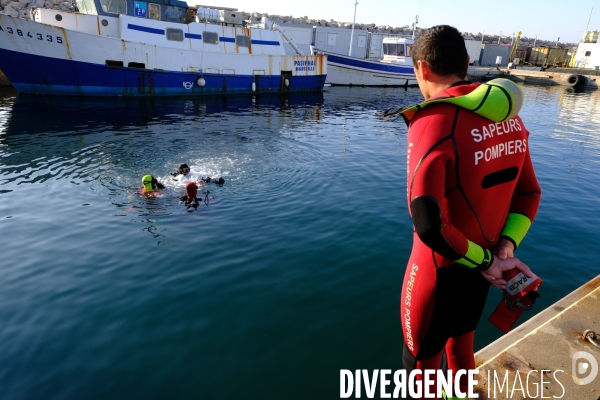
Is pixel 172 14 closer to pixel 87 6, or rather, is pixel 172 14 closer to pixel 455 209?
pixel 87 6

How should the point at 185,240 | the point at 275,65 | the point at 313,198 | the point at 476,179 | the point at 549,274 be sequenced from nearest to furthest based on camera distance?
the point at 476,179, the point at 549,274, the point at 185,240, the point at 313,198, the point at 275,65

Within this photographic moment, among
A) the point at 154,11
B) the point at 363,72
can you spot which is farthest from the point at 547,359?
the point at 363,72

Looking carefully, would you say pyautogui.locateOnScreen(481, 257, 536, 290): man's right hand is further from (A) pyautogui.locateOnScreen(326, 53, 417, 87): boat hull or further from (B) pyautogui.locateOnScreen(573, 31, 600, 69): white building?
(B) pyautogui.locateOnScreen(573, 31, 600, 69): white building

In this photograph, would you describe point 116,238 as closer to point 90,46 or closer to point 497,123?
point 497,123

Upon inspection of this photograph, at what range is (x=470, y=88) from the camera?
2180mm

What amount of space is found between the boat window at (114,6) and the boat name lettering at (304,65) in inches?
462

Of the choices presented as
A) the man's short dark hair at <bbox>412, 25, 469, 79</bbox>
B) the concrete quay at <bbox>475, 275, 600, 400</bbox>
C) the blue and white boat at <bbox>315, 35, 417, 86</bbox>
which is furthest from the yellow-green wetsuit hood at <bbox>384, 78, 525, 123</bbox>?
the blue and white boat at <bbox>315, 35, 417, 86</bbox>

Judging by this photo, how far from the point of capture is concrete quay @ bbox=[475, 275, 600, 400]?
9.50 feet

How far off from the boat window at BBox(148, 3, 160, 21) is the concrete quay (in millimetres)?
25481

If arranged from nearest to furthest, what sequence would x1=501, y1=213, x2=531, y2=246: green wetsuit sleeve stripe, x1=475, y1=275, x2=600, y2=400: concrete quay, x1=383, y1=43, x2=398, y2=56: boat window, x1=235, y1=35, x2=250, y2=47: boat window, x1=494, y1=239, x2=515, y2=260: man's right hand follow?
1. x1=494, y1=239, x2=515, y2=260: man's right hand
2. x1=501, y1=213, x2=531, y2=246: green wetsuit sleeve stripe
3. x1=475, y1=275, x2=600, y2=400: concrete quay
4. x1=235, y1=35, x2=250, y2=47: boat window
5. x1=383, y1=43, x2=398, y2=56: boat window

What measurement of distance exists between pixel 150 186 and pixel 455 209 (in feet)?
24.6

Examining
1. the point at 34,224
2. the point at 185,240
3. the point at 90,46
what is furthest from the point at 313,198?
the point at 90,46

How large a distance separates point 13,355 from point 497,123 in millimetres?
5260

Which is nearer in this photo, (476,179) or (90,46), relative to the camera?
(476,179)
